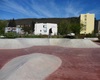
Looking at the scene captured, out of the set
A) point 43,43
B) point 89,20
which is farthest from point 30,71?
point 89,20

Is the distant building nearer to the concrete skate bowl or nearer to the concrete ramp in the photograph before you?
the concrete skate bowl

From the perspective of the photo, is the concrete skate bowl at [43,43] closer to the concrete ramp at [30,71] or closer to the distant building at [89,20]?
the concrete ramp at [30,71]

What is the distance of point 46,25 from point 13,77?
77.3 metres

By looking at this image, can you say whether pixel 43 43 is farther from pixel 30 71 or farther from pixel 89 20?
pixel 89 20

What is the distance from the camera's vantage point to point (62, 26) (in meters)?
75.2

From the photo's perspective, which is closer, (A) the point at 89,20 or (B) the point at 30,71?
(B) the point at 30,71

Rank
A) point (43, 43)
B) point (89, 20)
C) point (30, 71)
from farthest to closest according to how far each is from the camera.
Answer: point (89, 20)
point (43, 43)
point (30, 71)

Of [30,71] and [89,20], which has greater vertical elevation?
[89,20]

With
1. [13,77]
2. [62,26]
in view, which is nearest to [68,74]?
[13,77]

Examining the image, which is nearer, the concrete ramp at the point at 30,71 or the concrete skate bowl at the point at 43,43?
the concrete ramp at the point at 30,71

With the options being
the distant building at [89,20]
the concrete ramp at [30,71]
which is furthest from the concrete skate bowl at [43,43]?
the distant building at [89,20]

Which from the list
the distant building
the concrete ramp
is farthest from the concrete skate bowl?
the distant building

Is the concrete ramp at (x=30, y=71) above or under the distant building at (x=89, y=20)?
under

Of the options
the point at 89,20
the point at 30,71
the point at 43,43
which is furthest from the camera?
the point at 89,20
